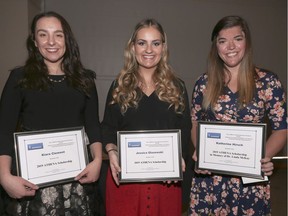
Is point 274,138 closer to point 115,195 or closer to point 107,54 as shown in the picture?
point 115,195

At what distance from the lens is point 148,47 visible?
2143 millimetres

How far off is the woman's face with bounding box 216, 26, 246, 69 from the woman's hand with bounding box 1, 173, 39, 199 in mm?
1478

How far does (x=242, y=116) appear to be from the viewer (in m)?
2.04

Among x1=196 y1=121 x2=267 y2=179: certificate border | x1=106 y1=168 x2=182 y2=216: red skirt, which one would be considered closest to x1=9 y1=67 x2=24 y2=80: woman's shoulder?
x1=106 y1=168 x2=182 y2=216: red skirt

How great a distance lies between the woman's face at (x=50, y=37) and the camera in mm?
1943

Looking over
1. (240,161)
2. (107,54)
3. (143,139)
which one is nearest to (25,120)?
(143,139)

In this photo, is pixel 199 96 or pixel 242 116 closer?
pixel 242 116

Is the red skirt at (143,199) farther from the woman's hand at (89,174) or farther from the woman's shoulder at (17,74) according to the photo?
the woman's shoulder at (17,74)

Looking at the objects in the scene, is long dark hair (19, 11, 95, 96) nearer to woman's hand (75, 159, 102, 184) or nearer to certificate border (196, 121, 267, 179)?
woman's hand (75, 159, 102, 184)

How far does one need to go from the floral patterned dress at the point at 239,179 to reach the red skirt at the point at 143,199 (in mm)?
206

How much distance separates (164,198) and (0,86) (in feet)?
12.4

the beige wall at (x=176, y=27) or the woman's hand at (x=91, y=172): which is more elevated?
the beige wall at (x=176, y=27)

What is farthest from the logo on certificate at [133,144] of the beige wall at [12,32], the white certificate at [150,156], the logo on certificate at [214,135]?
the beige wall at [12,32]

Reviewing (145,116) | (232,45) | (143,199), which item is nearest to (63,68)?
(145,116)
